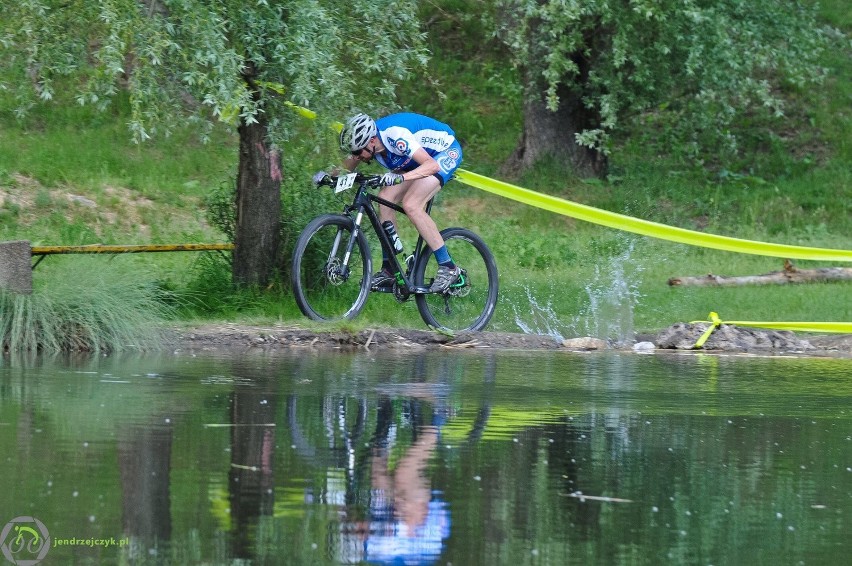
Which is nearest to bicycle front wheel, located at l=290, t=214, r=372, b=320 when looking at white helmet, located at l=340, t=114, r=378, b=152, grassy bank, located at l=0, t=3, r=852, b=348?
grassy bank, located at l=0, t=3, r=852, b=348

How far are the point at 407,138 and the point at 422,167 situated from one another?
27 centimetres

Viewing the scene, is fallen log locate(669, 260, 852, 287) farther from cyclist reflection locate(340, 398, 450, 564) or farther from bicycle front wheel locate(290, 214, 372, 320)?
cyclist reflection locate(340, 398, 450, 564)

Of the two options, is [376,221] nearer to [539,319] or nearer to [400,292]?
[400,292]

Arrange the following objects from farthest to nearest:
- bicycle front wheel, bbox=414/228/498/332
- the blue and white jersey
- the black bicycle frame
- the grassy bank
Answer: the grassy bank
bicycle front wheel, bbox=414/228/498/332
the black bicycle frame
the blue and white jersey

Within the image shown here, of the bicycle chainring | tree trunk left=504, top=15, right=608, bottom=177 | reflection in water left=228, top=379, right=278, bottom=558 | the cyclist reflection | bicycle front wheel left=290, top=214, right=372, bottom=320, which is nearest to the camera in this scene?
the cyclist reflection

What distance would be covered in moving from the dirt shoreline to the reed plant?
331mm

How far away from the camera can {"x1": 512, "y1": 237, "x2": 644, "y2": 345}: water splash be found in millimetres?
12859

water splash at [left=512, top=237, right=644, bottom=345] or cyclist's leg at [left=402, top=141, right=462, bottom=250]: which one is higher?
cyclist's leg at [left=402, top=141, right=462, bottom=250]

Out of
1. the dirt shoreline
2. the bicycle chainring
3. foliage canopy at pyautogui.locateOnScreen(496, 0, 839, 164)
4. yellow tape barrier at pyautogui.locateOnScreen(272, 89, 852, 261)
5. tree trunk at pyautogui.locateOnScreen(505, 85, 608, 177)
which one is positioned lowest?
the dirt shoreline

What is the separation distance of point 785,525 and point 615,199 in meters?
15.3

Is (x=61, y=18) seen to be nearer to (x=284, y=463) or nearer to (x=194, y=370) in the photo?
(x=194, y=370)

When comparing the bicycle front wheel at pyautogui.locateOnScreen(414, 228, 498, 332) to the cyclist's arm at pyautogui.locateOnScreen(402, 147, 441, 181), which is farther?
the bicycle front wheel at pyautogui.locateOnScreen(414, 228, 498, 332)

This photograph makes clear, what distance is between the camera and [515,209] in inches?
837

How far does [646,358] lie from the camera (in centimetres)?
1179
